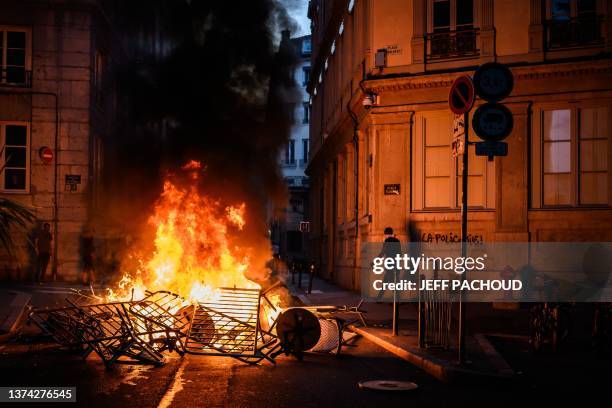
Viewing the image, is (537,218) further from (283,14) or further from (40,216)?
(40,216)

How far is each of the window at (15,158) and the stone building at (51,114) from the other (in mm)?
30

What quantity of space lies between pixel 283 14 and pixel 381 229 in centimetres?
626

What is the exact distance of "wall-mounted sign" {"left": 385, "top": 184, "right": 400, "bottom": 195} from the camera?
61.5ft

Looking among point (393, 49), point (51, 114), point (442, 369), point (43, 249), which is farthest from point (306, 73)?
point (442, 369)

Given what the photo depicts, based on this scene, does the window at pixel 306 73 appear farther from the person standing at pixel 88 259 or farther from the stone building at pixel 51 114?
the person standing at pixel 88 259

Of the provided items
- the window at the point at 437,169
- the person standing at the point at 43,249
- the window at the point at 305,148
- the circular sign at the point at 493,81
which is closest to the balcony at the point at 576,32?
the window at the point at 437,169

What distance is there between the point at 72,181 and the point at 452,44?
12826 mm

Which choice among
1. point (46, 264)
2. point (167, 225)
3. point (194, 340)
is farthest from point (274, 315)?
point (46, 264)

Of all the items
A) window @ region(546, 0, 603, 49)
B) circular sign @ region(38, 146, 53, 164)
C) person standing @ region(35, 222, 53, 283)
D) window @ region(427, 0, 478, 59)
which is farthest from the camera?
circular sign @ region(38, 146, 53, 164)

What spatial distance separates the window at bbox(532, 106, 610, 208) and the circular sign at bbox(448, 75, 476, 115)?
31.7ft

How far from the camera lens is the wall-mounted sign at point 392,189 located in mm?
18734

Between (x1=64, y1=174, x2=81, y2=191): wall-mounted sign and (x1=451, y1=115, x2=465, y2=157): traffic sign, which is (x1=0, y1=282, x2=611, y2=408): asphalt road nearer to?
(x1=451, y1=115, x2=465, y2=157): traffic sign

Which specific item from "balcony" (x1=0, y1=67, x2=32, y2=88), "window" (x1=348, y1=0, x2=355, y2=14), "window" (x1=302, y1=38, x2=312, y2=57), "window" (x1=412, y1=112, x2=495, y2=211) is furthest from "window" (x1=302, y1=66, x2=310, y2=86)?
"window" (x1=412, y1=112, x2=495, y2=211)

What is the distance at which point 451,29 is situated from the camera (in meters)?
18.6
